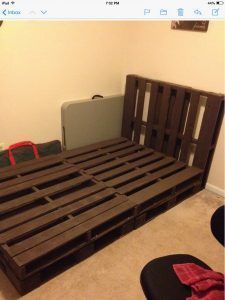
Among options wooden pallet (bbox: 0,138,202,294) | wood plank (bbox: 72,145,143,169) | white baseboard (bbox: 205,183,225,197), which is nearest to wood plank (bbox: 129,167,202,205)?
wooden pallet (bbox: 0,138,202,294)

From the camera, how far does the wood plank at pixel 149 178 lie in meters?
2.14

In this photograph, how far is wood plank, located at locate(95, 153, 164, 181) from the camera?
7.51 ft

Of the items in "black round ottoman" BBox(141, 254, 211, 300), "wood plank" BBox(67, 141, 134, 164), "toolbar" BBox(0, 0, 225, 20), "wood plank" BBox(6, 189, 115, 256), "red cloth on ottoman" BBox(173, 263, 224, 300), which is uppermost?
"toolbar" BBox(0, 0, 225, 20)

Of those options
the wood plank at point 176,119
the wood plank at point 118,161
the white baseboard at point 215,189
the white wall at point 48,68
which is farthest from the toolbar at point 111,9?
the white baseboard at point 215,189

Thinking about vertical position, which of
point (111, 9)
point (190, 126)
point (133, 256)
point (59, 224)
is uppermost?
point (111, 9)

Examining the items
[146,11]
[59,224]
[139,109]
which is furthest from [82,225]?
[139,109]

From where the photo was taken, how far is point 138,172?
2383 mm

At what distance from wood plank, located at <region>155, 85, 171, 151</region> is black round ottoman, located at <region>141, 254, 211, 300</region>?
62.9 inches

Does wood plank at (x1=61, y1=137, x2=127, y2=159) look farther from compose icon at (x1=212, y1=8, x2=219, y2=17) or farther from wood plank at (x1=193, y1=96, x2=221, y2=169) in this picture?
compose icon at (x1=212, y1=8, x2=219, y2=17)

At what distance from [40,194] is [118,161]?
804 mm

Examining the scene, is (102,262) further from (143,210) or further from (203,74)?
(203,74)

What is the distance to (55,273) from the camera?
5.44 ft

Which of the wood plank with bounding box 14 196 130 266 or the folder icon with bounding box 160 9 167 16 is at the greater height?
the folder icon with bounding box 160 9 167 16

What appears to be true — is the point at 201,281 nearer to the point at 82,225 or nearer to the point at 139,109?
the point at 82,225
